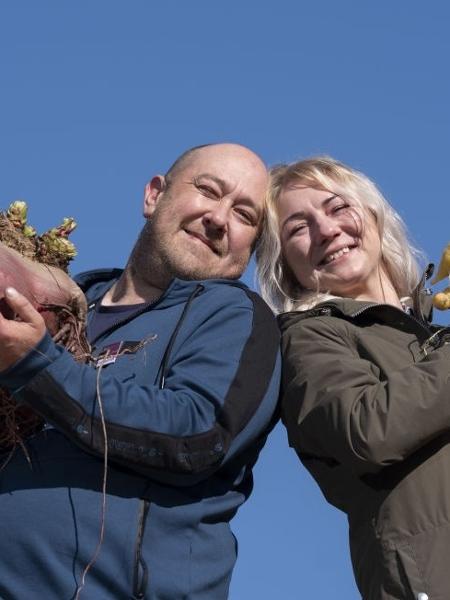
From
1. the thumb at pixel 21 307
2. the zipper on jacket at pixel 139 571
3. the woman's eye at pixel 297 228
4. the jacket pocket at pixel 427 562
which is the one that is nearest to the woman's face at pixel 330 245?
the woman's eye at pixel 297 228

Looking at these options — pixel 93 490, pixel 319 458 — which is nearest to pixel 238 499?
pixel 319 458

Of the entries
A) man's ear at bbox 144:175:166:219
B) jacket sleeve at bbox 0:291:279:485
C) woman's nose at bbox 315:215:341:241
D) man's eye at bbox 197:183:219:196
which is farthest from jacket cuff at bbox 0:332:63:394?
man's ear at bbox 144:175:166:219

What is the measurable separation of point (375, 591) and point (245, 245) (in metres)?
2.30

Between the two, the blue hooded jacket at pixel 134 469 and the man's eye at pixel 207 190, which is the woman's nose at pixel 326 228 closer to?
the man's eye at pixel 207 190

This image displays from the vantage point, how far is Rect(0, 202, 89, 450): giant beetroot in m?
4.82

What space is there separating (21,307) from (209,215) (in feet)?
6.98

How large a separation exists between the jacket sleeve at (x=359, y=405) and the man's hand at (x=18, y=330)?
1234 millimetres

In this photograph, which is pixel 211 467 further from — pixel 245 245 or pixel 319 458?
pixel 245 245

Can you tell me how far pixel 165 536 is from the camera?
4773 mm

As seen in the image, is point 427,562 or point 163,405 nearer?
point 427,562

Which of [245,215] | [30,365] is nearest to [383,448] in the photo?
[30,365]

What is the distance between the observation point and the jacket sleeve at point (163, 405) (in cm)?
457

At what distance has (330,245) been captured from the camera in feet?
20.5

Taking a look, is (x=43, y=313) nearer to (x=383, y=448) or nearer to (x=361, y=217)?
(x=383, y=448)
